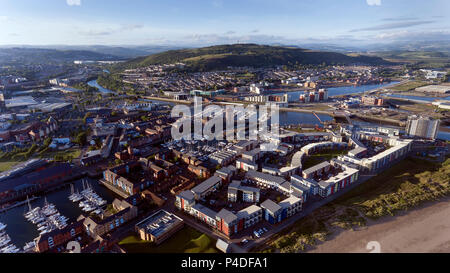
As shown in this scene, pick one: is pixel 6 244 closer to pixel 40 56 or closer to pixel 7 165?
Result: pixel 7 165

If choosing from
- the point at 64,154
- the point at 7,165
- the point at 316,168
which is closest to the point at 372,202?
the point at 316,168

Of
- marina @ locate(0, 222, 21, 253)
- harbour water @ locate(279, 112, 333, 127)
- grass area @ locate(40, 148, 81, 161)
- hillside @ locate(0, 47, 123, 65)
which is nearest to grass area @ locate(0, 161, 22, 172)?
grass area @ locate(40, 148, 81, 161)
